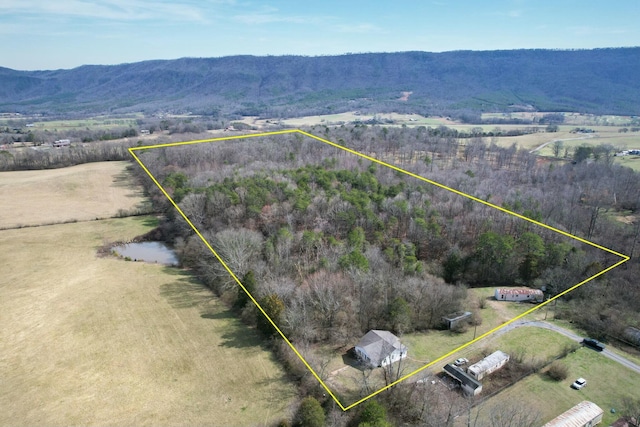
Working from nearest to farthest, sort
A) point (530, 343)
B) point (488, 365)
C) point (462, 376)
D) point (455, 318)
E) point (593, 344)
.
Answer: point (462, 376) < point (488, 365) < point (593, 344) < point (530, 343) < point (455, 318)

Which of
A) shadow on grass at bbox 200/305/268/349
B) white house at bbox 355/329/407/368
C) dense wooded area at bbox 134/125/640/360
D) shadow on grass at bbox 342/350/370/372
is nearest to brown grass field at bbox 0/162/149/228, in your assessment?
dense wooded area at bbox 134/125/640/360

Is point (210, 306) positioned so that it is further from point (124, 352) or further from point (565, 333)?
point (565, 333)

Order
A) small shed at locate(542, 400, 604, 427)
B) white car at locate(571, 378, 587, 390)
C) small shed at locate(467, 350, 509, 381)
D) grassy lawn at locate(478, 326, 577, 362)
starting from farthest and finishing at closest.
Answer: grassy lawn at locate(478, 326, 577, 362), small shed at locate(467, 350, 509, 381), white car at locate(571, 378, 587, 390), small shed at locate(542, 400, 604, 427)

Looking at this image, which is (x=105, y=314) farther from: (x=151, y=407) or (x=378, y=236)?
(x=378, y=236)

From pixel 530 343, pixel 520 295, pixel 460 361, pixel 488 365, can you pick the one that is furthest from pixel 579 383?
pixel 520 295

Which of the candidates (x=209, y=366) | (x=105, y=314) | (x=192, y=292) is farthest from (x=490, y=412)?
(x=105, y=314)

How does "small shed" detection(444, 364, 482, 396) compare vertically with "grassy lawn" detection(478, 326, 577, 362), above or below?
above

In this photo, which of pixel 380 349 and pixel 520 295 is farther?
pixel 520 295

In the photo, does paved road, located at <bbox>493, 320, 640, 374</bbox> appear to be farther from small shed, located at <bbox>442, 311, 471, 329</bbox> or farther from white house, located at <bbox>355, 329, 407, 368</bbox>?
white house, located at <bbox>355, 329, 407, 368</bbox>
